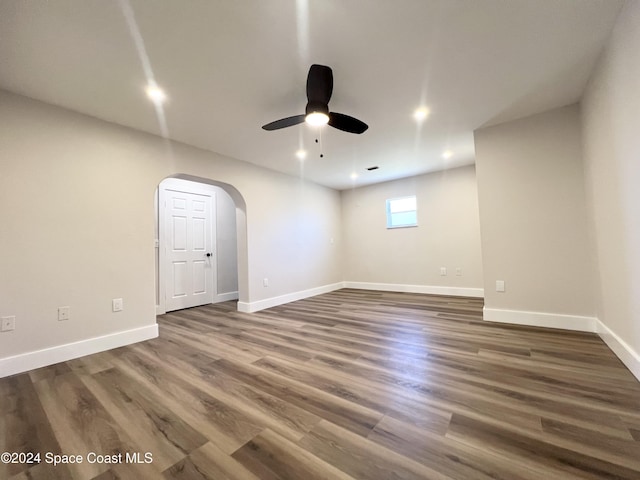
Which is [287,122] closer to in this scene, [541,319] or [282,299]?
[282,299]

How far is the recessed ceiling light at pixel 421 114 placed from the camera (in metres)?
2.71

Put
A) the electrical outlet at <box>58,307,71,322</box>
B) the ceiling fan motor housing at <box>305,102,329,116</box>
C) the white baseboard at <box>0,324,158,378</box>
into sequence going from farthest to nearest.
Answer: the electrical outlet at <box>58,307,71,322</box> < the white baseboard at <box>0,324,158,378</box> < the ceiling fan motor housing at <box>305,102,329,116</box>

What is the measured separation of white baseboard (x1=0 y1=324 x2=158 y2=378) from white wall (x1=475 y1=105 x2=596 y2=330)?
3994mm

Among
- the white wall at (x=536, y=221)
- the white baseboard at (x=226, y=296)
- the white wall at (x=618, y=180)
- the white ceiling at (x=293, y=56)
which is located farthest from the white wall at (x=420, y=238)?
the white baseboard at (x=226, y=296)

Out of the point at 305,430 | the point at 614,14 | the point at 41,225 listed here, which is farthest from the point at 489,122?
the point at 41,225

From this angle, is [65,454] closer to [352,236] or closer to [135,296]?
[135,296]

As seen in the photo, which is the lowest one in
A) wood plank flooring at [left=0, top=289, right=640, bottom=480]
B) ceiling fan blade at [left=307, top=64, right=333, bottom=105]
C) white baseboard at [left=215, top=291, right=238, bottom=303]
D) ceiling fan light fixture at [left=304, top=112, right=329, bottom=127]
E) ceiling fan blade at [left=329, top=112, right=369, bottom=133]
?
wood plank flooring at [left=0, top=289, right=640, bottom=480]

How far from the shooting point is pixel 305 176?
5.01m

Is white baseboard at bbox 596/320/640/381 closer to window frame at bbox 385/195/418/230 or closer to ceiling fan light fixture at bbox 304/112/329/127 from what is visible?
ceiling fan light fixture at bbox 304/112/329/127

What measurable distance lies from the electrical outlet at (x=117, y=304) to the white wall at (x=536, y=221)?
410 centimetres

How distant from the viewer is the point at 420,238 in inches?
203

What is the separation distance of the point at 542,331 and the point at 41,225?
490 cm

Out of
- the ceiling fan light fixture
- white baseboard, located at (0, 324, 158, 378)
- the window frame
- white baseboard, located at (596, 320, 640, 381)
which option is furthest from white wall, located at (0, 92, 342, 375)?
white baseboard, located at (596, 320, 640, 381)

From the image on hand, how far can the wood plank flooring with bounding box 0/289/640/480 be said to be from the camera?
44.1 inches
